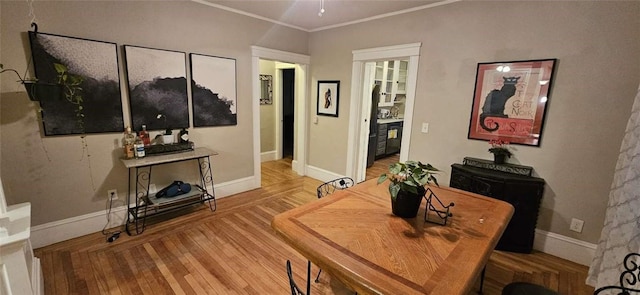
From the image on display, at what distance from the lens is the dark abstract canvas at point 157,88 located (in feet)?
8.57

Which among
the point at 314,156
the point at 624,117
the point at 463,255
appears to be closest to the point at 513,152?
the point at 624,117

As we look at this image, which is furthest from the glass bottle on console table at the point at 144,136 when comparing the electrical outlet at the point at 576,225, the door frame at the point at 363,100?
the electrical outlet at the point at 576,225

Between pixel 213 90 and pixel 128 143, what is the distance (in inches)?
42.8

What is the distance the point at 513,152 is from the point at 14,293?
368 centimetres

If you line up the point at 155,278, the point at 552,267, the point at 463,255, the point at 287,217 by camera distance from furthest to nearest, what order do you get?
the point at 552,267, the point at 155,278, the point at 287,217, the point at 463,255

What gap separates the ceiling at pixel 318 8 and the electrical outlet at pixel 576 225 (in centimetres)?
242

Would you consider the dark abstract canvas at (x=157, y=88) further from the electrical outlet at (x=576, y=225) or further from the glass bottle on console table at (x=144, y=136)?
the electrical outlet at (x=576, y=225)

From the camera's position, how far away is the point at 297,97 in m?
4.55

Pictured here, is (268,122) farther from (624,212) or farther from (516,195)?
(624,212)

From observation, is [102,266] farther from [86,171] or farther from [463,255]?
[463,255]

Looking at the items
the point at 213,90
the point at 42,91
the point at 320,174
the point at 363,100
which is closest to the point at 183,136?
the point at 213,90

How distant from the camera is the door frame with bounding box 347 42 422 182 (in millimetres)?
3111

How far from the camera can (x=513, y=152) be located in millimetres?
2539

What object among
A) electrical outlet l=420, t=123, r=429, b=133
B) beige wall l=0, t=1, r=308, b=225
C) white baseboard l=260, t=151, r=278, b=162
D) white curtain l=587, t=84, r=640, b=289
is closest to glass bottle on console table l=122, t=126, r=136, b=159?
beige wall l=0, t=1, r=308, b=225
